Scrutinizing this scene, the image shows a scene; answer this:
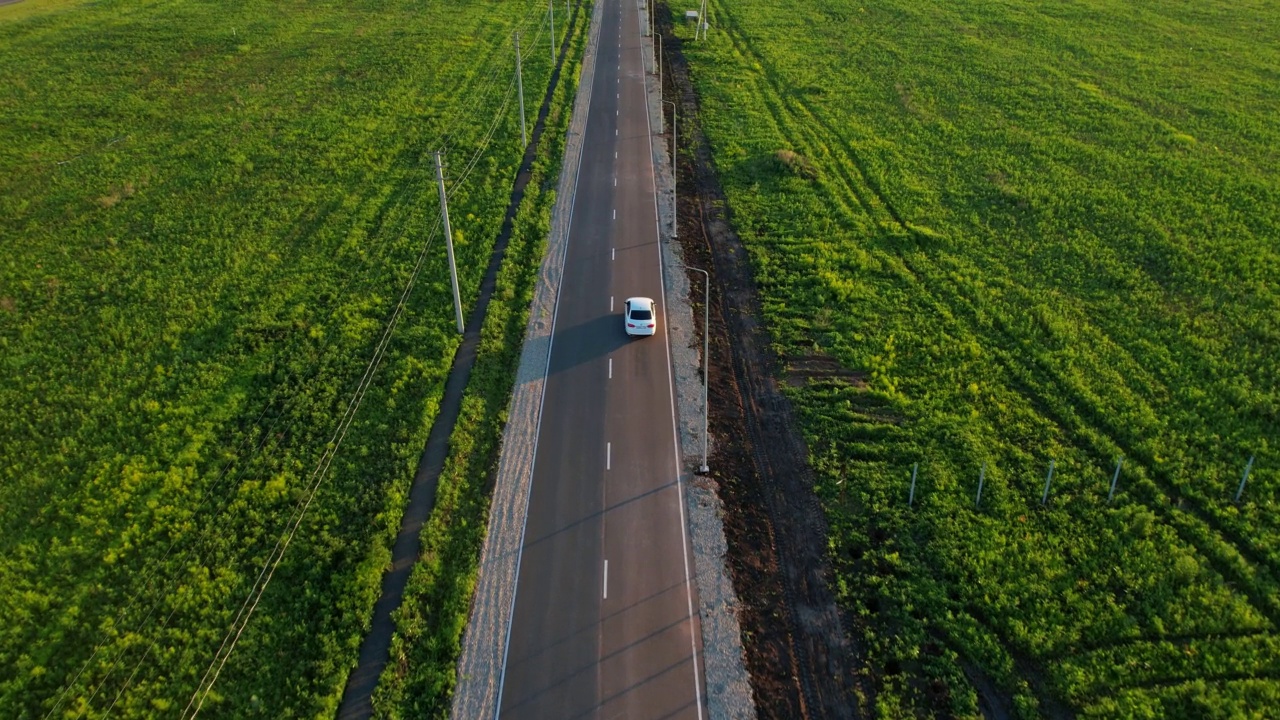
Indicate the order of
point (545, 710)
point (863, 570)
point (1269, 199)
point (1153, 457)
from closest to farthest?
point (545, 710), point (863, 570), point (1153, 457), point (1269, 199)

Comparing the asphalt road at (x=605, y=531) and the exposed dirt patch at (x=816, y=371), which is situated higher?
the exposed dirt patch at (x=816, y=371)

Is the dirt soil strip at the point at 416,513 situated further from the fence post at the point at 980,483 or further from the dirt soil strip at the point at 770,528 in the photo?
the fence post at the point at 980,483

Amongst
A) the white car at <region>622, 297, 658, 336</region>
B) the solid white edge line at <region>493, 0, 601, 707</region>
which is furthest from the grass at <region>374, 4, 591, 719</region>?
the white car at <region>622, 297, 658, 336</region>

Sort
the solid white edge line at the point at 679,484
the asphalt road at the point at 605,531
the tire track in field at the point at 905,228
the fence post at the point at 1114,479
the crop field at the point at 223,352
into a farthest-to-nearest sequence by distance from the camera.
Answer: the fence post at the point at 1114,479 < the tire track in field at the point at 905,228 < the crop field at the point at 223,352 < the solid white edge line at the point at 679,484 < the asphalt road at the point at 605,531

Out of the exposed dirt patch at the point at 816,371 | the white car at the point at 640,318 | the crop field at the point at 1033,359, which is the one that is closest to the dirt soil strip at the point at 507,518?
the white car at the point at 640,318

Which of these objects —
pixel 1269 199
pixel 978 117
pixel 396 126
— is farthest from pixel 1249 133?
pixel 396 126

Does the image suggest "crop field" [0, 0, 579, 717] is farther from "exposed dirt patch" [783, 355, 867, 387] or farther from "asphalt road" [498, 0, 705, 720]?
"exposed dirt patch" [783, 355, 867, 387]

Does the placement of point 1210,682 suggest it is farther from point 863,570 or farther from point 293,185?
point 293,185
